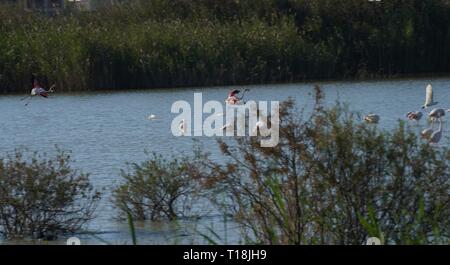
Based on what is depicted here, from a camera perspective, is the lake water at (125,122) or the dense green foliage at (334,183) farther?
the lake water at (125,122)

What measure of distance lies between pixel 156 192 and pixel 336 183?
3.35 meters

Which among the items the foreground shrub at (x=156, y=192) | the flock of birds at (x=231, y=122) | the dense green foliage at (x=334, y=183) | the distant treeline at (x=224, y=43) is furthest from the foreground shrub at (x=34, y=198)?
the distant treeline at (x=224, y=43)

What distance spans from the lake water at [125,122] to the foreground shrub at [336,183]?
148 cm

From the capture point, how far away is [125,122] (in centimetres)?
2498

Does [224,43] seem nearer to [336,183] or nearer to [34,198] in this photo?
[34,198]

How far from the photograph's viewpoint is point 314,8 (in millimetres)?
37062

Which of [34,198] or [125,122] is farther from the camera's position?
[125,122]

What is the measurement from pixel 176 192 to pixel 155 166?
333mm

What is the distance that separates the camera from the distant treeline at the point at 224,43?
32.4 metres

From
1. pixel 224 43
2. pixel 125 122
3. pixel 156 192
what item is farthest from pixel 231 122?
pixel 224 43

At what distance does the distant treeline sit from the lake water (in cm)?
112

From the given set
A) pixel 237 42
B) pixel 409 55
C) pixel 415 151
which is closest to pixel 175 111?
pixel 237 42

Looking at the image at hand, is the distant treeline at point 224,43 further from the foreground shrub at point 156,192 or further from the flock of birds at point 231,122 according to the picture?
the foreground shrub at point 156,192

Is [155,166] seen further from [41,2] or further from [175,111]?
[41,2]
